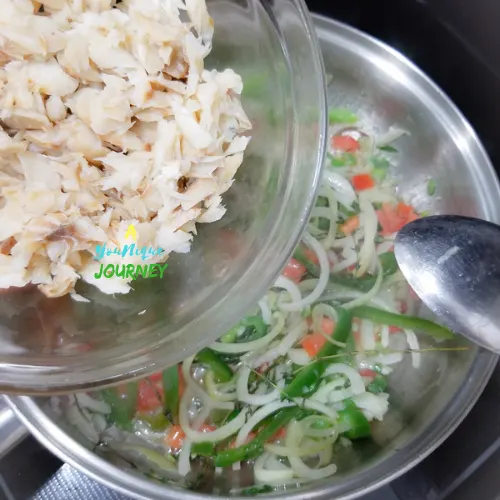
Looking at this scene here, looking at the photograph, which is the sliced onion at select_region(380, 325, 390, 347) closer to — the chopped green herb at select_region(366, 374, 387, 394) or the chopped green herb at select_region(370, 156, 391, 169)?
the chopped green herb at select_region(366, 374, 387, 394)

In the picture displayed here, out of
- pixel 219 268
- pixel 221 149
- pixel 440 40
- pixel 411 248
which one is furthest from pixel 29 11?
pixel 440 40

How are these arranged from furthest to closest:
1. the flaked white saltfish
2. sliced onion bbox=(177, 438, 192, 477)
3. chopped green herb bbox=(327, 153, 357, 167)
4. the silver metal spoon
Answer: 1. chopped green herb bbox=(327, 153, 357, 167)
2. sliced onion bbox=(177, 438, 192, 477)
3. the silver metal spoon
4. the flaked white saltfish

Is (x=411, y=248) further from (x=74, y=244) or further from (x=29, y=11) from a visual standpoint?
(x=29, y=11)

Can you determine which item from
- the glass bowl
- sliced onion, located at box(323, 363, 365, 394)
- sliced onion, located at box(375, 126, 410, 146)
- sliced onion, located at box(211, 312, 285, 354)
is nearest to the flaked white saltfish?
the glass bowl

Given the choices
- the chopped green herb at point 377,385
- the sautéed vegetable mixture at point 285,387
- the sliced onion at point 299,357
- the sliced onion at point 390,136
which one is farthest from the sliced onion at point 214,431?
the sliced onion at point 390,136

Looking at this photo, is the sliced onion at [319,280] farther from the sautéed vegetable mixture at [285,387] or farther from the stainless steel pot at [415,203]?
the stainless steel pot at [415,203]
